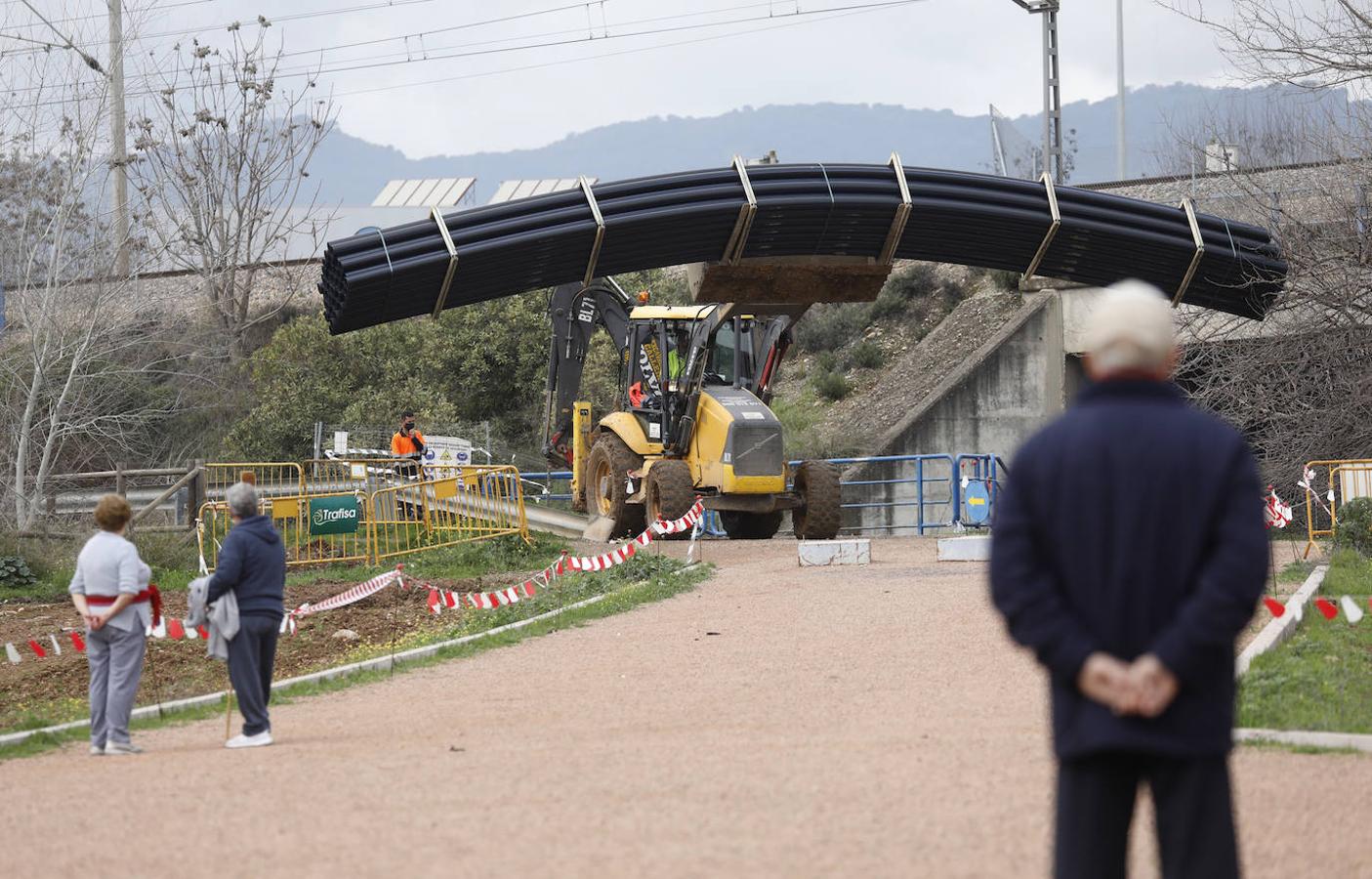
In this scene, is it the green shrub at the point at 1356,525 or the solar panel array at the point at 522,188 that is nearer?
the green shrub at the point at 1356,525

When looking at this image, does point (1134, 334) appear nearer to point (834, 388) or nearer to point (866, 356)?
point (834, 388)

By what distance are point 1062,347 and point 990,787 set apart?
28.0 meters

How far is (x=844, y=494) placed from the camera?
32.9 meters

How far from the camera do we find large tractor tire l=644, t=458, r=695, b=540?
22.4m

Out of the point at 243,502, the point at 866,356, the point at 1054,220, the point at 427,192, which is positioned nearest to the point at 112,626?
the point at 243,502

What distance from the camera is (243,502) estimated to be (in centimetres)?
994

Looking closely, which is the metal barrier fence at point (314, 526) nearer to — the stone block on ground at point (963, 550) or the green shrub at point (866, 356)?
the stone block on ground at point (963, 550)

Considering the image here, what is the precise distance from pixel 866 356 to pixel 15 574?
24382 millimetres

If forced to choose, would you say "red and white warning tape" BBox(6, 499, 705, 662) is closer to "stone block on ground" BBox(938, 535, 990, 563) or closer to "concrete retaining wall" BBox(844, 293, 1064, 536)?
"stone block on ground" BBox(938, 535, 990, 563)

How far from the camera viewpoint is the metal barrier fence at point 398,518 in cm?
2330

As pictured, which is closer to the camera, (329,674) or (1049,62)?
(329,674)

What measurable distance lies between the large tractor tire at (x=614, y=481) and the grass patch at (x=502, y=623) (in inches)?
132

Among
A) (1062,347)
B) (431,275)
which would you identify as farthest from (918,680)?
(1062,347)

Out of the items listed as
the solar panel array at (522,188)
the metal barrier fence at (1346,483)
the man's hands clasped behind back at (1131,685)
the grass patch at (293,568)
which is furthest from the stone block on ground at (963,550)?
the solar panel array at (522,188)
